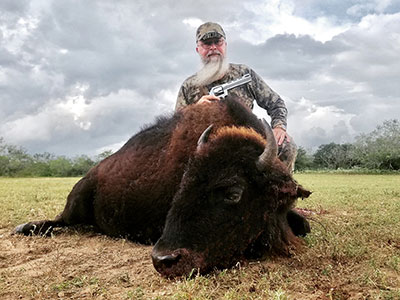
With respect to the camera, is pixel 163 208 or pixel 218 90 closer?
pixel 163 208

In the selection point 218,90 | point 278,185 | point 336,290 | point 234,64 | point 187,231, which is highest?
point 234,64

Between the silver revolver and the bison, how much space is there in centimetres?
123

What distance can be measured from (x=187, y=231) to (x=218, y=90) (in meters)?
3.20

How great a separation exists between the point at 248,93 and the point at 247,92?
0.03 metres

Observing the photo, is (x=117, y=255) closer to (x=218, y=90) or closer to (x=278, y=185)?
(x=278, y=185)

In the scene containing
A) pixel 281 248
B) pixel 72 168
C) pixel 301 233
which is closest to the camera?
pixel 281 248

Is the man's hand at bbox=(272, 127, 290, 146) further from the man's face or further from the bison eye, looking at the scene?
the bison eye

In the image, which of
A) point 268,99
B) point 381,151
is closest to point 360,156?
point 381,151

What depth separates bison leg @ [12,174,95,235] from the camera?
5.12 metres

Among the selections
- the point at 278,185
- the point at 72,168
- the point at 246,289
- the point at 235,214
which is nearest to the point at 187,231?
the point at 235,214

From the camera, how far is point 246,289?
2.76 metres

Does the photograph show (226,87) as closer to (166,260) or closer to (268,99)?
(268,99)

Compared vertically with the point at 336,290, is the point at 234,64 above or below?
above

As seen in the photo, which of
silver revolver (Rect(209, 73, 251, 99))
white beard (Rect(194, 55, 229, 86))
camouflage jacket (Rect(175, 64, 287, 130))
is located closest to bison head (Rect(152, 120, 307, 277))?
silver revolver (Rect(209, 73, 251, 99))
